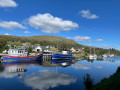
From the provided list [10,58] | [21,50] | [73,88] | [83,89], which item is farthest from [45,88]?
[21,50]

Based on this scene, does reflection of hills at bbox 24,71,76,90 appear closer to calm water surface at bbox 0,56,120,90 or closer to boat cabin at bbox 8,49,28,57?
calm water surface at bbox 0,56,120,90

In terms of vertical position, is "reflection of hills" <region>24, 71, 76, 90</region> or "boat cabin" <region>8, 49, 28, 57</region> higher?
"boat cabin" <region>8, 49, 28, 57</region>

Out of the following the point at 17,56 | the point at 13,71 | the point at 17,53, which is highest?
the point at 17,53

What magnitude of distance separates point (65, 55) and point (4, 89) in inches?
2645

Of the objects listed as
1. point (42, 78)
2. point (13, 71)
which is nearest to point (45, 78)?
point (42, 78)

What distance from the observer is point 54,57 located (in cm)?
7550

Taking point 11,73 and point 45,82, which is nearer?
point 45,82

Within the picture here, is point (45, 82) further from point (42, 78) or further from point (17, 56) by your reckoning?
point (17, 56)

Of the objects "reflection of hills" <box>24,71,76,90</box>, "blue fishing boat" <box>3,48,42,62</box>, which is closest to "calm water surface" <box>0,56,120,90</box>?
"reflection of hills" <box>24,71,76,90</box>

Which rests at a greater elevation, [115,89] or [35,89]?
[115,89]

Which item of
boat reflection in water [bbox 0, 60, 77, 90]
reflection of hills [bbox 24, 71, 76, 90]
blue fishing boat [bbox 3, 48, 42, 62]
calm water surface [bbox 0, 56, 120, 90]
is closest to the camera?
calm water surface [bbox 0, 56, 120, 90]

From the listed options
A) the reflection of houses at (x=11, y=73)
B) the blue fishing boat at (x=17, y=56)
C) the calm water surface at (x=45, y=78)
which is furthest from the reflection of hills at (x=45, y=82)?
the blue fishing boat at (x=17, y=56)

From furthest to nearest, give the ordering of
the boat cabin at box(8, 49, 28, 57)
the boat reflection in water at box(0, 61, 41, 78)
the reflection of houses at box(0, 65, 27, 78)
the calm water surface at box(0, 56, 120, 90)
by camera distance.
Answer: the boat cabin at box(8, 49, 28, 57) → the boat reflection in water at box(0, 61, 41, 78) → the reflection of houses at box(0, 65, 27, 78) → the calm water surface at box(0, 56, 120, 90)

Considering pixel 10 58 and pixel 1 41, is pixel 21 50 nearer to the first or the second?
pixel 10 58
